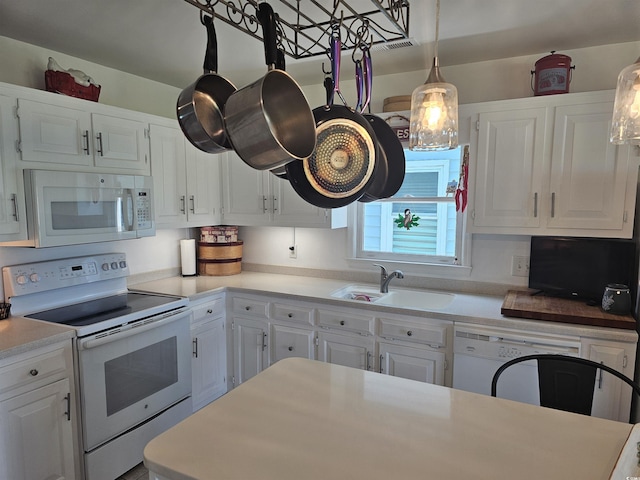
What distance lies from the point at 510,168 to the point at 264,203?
5.73ft

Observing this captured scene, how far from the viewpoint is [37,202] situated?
2.14 metres

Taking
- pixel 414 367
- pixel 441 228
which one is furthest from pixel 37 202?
pixel 441 228

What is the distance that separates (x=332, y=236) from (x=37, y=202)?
196 centimetres

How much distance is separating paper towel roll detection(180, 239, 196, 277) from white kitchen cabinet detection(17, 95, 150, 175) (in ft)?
2.55

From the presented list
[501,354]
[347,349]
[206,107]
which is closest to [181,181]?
[347,349]

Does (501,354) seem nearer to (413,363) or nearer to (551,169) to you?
(413,363)

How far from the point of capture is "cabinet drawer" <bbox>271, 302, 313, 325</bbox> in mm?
2797

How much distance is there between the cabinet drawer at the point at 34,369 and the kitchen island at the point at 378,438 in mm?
1130

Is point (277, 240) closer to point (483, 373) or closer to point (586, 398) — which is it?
point (483, 373)

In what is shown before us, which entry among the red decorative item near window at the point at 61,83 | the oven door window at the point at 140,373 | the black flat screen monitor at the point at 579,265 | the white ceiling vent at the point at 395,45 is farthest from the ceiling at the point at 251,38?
the oven door window at the point at 140,373

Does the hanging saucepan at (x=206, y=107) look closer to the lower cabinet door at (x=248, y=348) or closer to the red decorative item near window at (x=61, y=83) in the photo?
the red decorative item near window at (x=61, y=83)

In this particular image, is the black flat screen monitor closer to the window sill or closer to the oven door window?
the window sill

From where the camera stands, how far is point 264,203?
3.26 metres

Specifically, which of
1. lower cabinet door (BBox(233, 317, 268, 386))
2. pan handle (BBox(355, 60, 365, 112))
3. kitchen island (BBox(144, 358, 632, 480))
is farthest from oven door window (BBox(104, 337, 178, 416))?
pan handle (BBox(355, 60, 365, 112))
